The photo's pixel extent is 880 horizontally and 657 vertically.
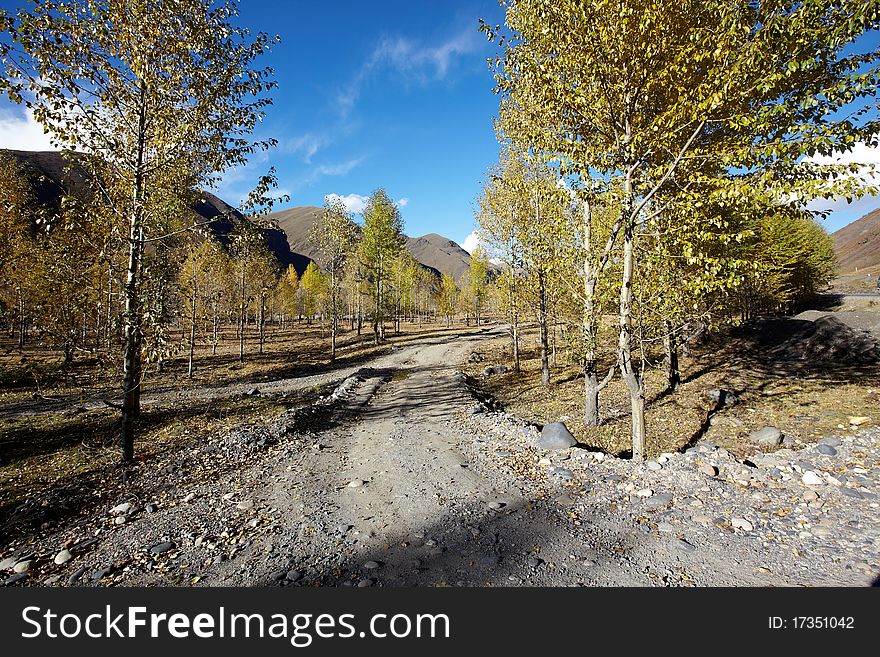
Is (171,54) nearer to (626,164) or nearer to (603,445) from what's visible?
(626,164)

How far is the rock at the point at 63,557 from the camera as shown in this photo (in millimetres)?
5539

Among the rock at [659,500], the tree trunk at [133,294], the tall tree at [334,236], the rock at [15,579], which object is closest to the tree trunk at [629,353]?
the rock at [659,500]

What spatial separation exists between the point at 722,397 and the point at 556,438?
31.9 feet

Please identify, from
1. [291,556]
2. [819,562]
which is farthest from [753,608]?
[291,556]

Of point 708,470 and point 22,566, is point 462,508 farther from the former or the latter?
point 22,566

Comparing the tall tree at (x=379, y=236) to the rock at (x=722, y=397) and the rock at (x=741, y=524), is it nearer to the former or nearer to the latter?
the rock at (x=722, y=397)

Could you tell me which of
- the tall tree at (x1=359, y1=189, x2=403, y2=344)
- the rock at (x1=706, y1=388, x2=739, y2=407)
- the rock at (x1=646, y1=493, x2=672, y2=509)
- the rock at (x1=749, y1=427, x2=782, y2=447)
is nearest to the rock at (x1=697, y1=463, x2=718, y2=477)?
the rock at (x1=646, y1=493, x2=672, y2=509)

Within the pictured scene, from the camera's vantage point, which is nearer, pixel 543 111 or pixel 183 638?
pixel 183 638

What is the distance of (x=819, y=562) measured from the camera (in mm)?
4555

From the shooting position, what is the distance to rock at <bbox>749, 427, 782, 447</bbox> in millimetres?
10086

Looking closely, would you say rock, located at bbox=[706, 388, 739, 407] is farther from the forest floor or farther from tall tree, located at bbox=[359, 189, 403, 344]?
tall tree, located at bbox=[359, 189, 403, 344]

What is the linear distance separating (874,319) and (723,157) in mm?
30774

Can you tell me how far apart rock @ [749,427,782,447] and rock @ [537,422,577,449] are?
5.47 metres

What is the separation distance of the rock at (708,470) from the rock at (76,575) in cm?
1059
